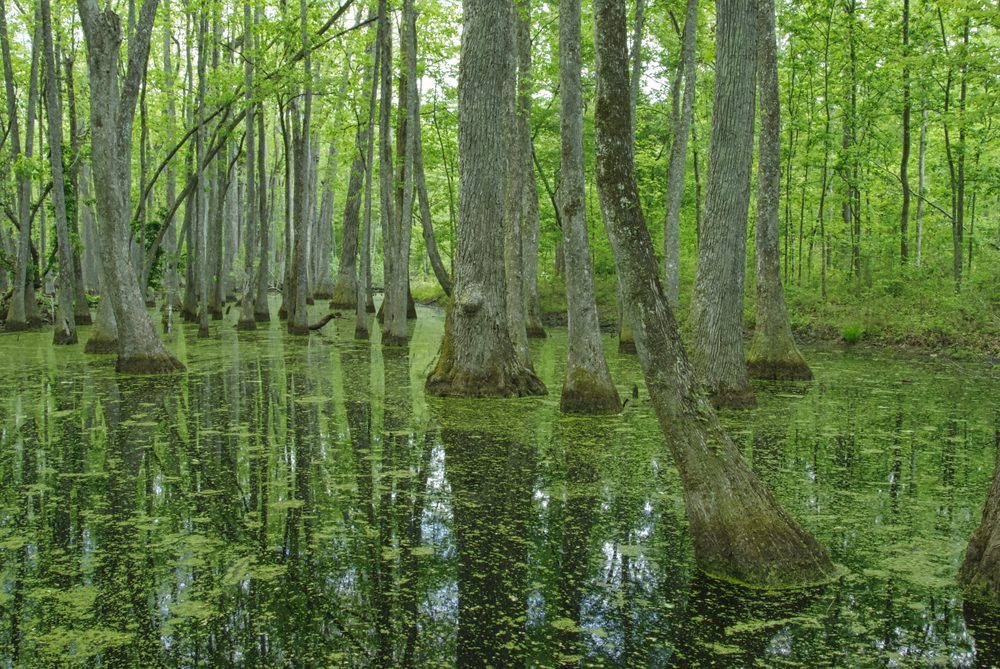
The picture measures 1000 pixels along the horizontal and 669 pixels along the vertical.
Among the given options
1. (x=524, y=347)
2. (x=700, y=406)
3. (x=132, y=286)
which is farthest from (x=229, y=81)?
(x=700, y=406)

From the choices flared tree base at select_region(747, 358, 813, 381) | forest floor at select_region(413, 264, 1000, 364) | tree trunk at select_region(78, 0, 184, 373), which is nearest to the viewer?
tree trunk at select_region(78, 0, 184, 373)

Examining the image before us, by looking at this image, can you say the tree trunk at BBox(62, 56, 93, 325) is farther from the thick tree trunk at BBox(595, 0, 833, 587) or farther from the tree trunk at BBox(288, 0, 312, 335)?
the thick tree trunk at BBox(595, 0, 833, 587)

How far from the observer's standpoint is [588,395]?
349 inches

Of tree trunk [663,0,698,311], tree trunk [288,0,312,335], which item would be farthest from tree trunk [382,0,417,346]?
tree trunk [663,0,698,311]

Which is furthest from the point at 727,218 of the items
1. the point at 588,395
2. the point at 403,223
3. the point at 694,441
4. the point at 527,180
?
the point at 403,223

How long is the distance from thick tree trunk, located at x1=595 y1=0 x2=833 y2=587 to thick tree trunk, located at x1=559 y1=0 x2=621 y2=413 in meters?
4.34

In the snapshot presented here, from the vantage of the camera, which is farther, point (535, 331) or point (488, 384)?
point (535, 331)

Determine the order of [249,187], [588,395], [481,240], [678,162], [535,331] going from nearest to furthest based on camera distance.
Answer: [588,395] → [481,240] → [678,162] → [535,331] → [249,187]

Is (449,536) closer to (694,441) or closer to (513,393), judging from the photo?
(694,441)

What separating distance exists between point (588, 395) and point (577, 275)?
134 cm

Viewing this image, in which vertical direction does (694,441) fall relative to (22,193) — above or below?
below

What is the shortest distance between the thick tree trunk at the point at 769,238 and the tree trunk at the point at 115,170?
344 inches

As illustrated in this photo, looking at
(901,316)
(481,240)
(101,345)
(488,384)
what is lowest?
(488,384)

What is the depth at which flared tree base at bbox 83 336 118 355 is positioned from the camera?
1477cm
